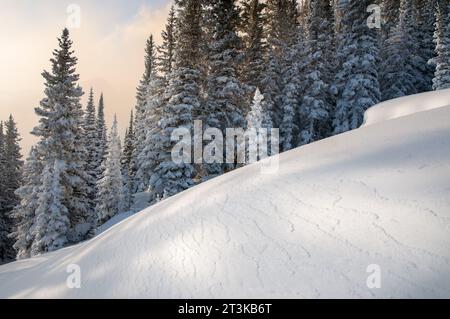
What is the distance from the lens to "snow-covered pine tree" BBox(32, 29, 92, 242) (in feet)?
65.5

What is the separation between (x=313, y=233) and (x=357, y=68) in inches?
1116

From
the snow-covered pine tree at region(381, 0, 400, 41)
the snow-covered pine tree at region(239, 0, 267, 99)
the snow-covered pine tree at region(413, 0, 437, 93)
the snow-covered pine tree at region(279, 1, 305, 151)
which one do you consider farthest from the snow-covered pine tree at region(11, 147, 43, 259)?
the snow-covered pine tree at region(381, 0, 400, 41)

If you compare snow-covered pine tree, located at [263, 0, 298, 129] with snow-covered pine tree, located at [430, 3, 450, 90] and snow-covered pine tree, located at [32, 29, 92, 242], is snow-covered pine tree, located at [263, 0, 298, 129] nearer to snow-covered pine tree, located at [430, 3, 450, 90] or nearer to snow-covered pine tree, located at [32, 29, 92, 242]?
snow-covered pine tree, located at [430, 3, 450, 90]

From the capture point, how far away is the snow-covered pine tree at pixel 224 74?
2292 centimetres

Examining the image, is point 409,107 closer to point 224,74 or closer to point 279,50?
point 224,74

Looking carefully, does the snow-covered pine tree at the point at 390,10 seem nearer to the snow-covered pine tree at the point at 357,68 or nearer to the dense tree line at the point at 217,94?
the dense tree line at the point at 217,94

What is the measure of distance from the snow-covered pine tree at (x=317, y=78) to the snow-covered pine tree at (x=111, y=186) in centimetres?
2031

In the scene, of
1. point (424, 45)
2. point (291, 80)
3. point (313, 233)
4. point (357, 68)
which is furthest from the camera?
point (424, 45)

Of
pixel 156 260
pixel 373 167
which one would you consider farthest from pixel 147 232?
pixel 373 167

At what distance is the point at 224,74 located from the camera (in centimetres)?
2366

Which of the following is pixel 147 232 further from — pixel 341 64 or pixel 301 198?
pixel 341 64

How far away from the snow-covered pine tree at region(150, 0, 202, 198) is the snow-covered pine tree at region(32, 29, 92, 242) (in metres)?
5.41

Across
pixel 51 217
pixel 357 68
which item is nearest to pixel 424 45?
pixel 357 68
